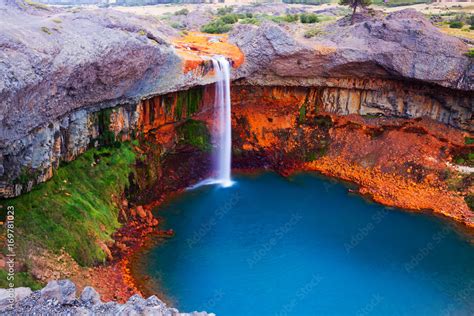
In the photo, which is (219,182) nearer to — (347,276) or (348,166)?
(348,166)

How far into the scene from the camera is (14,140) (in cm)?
1788

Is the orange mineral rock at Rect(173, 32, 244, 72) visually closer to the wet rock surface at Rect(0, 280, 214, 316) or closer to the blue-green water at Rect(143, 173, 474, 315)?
the blue-green water at Rect(143, 173, 474, 315)

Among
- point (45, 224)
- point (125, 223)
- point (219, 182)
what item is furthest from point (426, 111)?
point (45, 224)

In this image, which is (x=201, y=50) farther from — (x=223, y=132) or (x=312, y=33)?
(x=312, y=33)

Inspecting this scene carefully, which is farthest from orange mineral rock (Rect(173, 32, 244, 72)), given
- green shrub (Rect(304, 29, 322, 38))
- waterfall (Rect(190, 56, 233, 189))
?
green shrub (Rect(304, 29, 322, 38))

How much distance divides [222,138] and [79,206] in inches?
559

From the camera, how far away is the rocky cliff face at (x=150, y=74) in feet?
60.4

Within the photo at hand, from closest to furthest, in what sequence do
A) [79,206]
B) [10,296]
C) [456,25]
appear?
[10,296] < [79,206] < [456,25]

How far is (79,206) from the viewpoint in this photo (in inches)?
896

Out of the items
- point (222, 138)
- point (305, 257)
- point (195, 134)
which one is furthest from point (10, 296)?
point (222, 138)

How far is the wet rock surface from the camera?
533 inches

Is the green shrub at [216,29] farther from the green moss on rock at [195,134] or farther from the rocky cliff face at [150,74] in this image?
the green moss on rock at [195,134]

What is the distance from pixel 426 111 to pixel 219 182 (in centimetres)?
1752

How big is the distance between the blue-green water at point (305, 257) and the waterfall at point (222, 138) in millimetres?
2008
